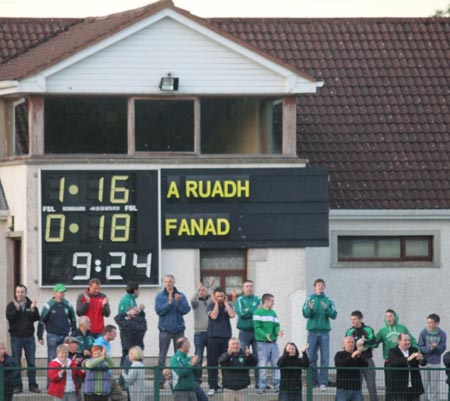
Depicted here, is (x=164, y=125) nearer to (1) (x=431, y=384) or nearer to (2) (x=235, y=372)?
(2) (x=235, y=372)

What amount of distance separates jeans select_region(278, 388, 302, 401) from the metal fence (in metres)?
0.10

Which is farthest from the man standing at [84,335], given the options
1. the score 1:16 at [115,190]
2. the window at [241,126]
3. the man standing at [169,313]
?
the window at [241,126]

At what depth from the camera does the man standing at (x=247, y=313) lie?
3206 centimetres

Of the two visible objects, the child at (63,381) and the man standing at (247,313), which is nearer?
the child at (63,381)

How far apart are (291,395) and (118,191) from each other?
243 inches

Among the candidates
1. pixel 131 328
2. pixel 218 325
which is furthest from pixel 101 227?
pixel 218 325

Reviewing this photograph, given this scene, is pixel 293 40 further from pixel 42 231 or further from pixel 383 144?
pixel 42 231

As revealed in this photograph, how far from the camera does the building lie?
3400 centimetres

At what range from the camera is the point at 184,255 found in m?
34.5

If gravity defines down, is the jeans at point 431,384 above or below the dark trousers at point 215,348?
below

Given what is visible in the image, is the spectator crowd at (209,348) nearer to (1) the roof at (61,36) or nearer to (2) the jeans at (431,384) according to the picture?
(2) the jeans at (431,384)

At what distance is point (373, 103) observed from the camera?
38688 mm

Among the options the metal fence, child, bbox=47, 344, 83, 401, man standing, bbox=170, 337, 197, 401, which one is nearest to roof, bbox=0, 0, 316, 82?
the metal fence

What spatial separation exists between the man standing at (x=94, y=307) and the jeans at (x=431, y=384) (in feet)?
17.6
